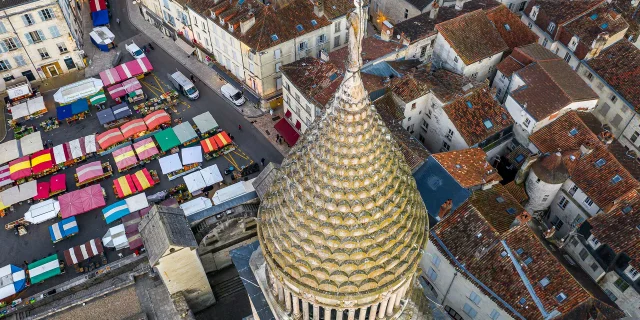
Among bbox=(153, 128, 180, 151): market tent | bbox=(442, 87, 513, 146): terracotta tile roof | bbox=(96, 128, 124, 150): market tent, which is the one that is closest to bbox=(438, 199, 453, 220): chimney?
bbox=(442, 87, 513, 146): terracotta tile roof

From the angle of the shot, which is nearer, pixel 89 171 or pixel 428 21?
pixel 89 171

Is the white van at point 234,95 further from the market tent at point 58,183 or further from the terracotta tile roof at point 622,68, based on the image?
the terracotta tile roof at point 622,68

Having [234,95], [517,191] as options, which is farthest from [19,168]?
[517,191]

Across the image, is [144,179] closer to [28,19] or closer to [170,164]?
[170,164]

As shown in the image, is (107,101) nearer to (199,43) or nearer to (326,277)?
(199,43)

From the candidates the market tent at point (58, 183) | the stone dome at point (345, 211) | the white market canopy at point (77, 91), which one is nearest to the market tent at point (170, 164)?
the market tent at point (58, 183)

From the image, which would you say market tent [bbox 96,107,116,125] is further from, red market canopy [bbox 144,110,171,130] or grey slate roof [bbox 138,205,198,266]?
grey slate roof [bbox 138,205,198,266]

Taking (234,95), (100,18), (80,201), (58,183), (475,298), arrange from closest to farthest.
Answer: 1. (475,298)
2. (80,201)
3. (58,183)
4. (234,95)
5. (100,18)
